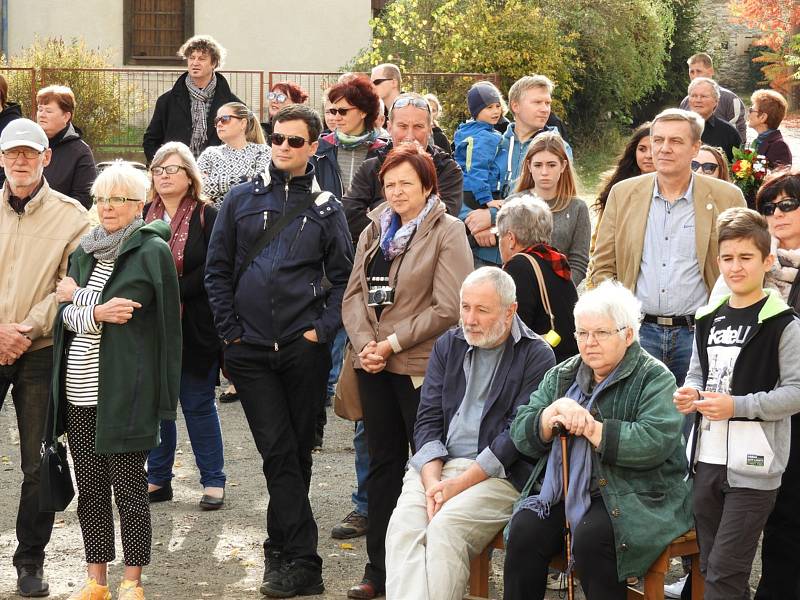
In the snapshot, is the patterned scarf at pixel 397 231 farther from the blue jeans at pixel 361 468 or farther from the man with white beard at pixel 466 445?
the blue jeans at pixel 361 468

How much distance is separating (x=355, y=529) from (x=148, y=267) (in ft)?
6.48

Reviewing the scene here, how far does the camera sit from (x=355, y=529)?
693 centimetres

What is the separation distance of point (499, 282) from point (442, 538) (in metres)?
1.13

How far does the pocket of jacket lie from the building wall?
18376mm

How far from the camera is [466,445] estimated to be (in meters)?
5.70

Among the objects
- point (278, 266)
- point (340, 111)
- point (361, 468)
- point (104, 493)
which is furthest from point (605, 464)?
point (340, 111)

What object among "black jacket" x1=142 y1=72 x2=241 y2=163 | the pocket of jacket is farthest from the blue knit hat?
the pocket of jacket

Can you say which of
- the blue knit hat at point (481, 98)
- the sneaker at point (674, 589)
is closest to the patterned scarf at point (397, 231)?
the sneaker at point (674, 589)

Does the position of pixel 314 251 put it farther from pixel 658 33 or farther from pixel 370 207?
pixel 658 33

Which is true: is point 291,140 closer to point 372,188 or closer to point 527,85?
point 372,188

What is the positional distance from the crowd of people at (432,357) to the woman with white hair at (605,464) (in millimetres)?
11

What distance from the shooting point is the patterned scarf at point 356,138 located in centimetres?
788

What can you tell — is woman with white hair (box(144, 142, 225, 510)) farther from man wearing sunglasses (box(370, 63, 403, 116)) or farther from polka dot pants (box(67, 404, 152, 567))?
man wearing sunglasses (box(370, 63, 403, 116))

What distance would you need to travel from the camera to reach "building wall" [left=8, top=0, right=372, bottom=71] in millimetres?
22719
